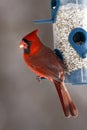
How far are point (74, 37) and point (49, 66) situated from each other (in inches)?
11.2

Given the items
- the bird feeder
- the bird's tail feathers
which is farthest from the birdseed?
the bird's tail feathers

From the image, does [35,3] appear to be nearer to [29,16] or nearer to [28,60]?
[29,16]

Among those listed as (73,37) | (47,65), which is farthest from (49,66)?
(73,37)

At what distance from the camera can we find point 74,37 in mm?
5730

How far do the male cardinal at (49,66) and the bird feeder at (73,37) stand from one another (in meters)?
0.07

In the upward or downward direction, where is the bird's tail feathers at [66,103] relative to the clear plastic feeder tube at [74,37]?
downward

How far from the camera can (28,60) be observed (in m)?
5.79

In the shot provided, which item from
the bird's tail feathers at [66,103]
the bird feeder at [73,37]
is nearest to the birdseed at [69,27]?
the bird feeder at [73,37]

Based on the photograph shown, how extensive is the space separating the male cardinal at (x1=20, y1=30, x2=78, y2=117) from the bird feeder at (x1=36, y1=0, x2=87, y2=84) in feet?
0.24

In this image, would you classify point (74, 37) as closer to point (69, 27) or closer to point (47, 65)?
point (69, 27)

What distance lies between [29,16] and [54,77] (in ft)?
7.90

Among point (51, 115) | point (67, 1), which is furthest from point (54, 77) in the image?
point (51, 115)

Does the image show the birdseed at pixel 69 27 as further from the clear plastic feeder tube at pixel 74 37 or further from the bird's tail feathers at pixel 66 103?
the bird's tail feathers at pixel 66 103

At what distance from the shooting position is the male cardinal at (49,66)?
564 cm
